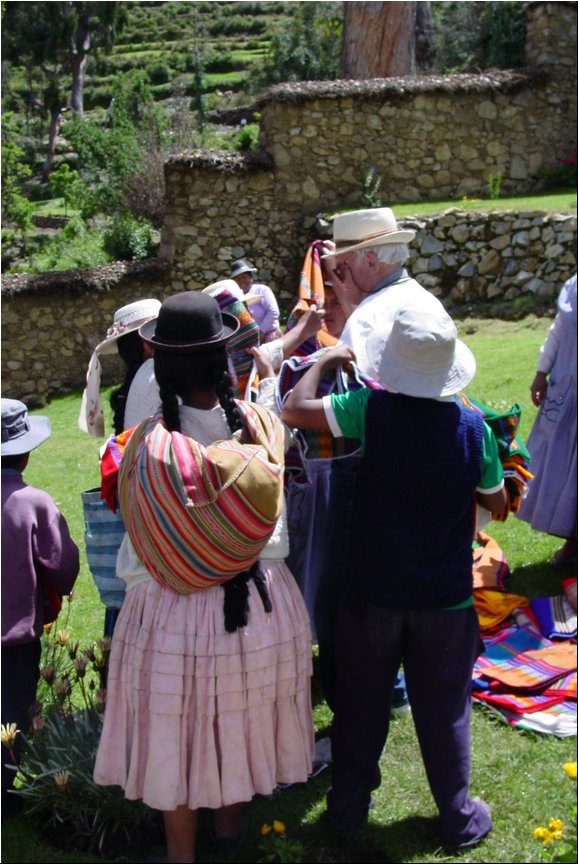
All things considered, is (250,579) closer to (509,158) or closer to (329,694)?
(329,694)

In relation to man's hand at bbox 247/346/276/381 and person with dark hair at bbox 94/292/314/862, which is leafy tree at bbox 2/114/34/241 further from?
person with dark hair at bbox 94/292/314/862

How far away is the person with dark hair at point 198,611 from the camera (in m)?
2.72

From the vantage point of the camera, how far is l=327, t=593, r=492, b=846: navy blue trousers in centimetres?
300

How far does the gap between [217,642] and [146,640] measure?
22cm

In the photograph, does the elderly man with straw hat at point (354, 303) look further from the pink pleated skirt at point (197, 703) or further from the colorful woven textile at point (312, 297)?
the pink pleated skirt at point (197, 703)

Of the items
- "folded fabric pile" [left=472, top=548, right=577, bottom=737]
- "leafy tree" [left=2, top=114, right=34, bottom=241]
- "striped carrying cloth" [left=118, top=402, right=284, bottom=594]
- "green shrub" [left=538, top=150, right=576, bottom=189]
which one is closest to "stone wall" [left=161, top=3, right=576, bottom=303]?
"green shrub" [left=538, top=150, right=576, bottom=189]

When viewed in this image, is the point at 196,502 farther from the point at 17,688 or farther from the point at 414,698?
the point at 17,688

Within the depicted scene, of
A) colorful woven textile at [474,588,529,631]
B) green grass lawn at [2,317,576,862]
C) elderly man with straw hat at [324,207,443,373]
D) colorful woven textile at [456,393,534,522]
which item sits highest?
elderly man with straw hat at [324,207,443,373]

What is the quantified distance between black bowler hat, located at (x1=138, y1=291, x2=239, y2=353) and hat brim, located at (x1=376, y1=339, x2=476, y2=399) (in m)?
0.51

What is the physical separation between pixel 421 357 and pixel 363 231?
1.17 metres

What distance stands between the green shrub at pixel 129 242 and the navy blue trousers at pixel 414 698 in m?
12.2

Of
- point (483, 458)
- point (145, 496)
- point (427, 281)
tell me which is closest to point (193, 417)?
point (145, 496)

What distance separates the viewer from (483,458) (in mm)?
2957

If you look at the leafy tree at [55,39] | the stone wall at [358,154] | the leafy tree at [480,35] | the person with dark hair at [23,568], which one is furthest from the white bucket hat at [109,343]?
the leafy tree at [55,39]
